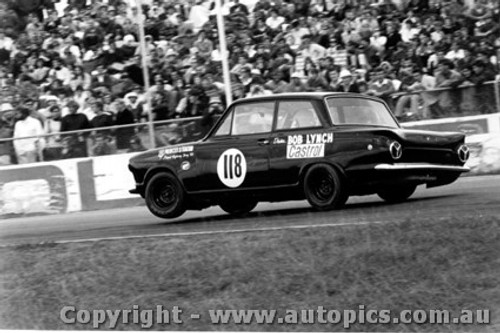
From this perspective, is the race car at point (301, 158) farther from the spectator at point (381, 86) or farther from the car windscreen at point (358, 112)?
the spectator at point (381, 86)

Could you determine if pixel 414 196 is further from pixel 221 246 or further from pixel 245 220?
pixel 221 246

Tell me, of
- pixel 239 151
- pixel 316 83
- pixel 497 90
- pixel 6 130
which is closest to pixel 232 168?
pixel 239 151

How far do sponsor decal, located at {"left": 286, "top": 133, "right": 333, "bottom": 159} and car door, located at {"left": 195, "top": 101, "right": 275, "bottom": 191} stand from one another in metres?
0.29

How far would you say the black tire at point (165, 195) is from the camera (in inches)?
461

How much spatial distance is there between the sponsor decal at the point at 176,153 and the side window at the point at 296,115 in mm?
1109

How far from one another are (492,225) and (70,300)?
3459 millimetres

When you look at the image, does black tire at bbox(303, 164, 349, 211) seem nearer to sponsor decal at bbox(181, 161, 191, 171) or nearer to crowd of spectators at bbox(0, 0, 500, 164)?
sponsor decal at bbox(181, 161, 191, 171)

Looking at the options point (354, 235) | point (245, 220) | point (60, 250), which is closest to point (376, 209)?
point (245, 220)

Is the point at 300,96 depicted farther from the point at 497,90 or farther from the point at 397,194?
the point at 497,90

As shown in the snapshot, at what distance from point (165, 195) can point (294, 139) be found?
71.9 inches

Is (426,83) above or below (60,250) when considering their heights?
above

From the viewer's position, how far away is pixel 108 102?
16.9 meters

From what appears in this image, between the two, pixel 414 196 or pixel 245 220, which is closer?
pixel 245 220

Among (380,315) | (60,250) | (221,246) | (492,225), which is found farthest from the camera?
(60,250)
